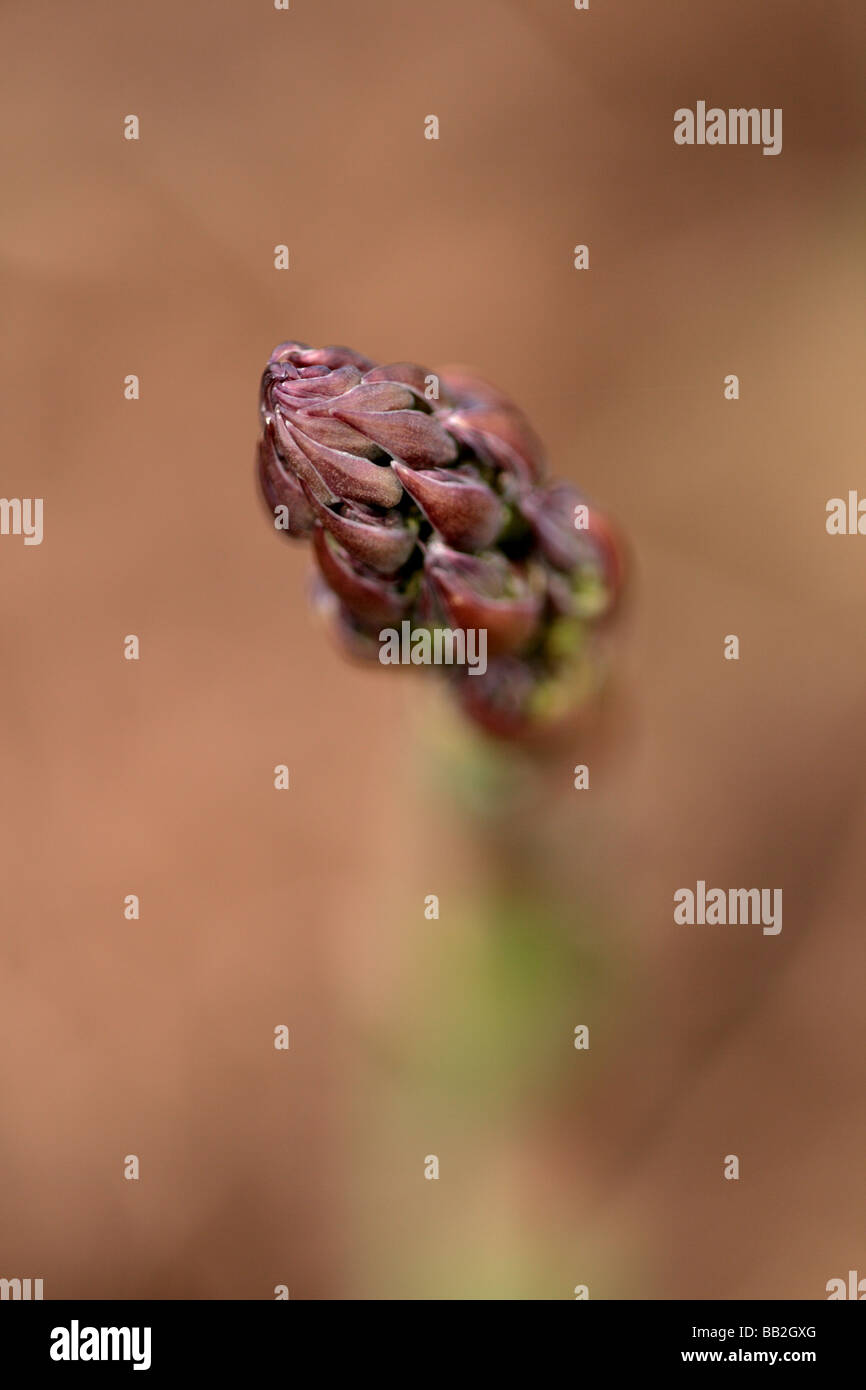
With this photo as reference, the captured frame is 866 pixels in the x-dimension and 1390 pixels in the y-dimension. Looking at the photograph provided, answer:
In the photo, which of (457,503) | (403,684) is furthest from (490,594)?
(403,684)

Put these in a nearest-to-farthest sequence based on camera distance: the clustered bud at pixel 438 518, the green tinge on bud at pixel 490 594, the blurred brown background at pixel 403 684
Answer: the clustered bud at pixel 438 518, the green tinge on bud at pixel 490 594, the blurred brown background at pixel 403 684

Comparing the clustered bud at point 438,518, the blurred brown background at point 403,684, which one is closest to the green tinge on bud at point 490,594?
the clustered bud at point 438,518

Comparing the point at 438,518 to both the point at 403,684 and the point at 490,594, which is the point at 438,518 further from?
the point at 403,684

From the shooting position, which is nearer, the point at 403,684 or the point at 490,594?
the point at 490,594

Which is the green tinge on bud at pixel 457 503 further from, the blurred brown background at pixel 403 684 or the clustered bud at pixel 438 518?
the blurred brown background at pixel 403 684
